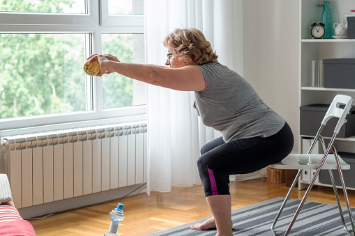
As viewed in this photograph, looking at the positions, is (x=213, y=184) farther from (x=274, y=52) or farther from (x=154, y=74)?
(x=274, y=52)

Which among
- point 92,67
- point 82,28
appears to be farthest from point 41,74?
point 92,67

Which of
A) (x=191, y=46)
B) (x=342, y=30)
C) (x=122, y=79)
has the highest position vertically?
(x=342, y=30)

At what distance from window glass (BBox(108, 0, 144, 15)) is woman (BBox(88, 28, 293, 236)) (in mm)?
1388

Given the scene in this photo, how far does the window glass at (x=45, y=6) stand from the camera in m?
3.75

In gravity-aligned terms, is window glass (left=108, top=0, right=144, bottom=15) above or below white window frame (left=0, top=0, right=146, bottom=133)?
above

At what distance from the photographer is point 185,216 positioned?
381cm

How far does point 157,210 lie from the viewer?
3990 millimetres

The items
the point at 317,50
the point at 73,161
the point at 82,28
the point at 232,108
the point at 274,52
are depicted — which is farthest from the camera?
the point at 274,52

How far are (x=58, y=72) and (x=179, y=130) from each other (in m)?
0.98

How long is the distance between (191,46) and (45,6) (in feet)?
4.38

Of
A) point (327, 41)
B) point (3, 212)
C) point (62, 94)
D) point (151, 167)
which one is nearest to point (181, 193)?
point (151, 167)

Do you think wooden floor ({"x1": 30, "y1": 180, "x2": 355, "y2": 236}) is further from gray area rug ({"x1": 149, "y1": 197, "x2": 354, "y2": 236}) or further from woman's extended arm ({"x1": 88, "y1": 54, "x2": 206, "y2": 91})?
woman's extended arm ({"x1": 88, "y1": 54, "x2": 206, "y2": 91})

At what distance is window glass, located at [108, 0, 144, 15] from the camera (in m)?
4.33

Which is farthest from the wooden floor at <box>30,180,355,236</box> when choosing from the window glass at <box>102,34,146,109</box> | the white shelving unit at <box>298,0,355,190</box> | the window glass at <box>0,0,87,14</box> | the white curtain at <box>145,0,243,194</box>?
the window glass at <box>0,0,87,14</box>
